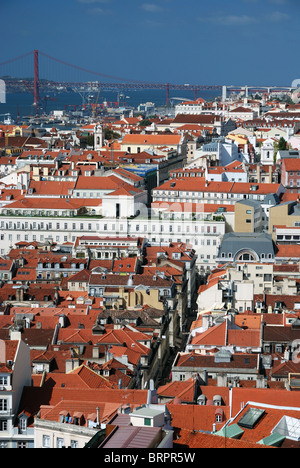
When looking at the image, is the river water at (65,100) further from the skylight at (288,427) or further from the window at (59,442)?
the skylight at (288,427)

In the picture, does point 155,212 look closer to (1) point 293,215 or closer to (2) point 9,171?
(1) point 293,215

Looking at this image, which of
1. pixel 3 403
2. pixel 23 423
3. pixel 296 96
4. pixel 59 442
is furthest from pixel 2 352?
pixel 296 96

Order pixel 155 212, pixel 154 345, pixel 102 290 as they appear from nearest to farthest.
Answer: pixel 154 345
pixel 102 290
pixel 155 212

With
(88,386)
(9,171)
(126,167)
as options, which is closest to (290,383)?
(88,386)

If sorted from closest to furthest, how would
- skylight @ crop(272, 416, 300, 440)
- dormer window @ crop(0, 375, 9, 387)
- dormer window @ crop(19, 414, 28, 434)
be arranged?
skylight @ crop(272, 416, 300, 440) → dormer window @ crop(19, 414, 28, 434) → dormer window @ crop(0, 375, 9, 387)

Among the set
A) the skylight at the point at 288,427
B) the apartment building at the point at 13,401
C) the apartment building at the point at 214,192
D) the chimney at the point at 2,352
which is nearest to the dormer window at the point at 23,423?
the apartment building at the point at 13,401

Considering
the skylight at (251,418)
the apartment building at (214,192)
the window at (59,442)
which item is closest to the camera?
the skylight at (251,418)

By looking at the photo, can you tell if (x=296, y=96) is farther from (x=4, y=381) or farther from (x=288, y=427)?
(x=288, y=427)

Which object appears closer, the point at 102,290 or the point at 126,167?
the point at 102,290

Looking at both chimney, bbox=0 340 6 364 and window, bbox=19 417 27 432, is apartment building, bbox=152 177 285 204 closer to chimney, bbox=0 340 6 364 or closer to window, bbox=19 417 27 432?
chimney, bbox=0 340 6 364

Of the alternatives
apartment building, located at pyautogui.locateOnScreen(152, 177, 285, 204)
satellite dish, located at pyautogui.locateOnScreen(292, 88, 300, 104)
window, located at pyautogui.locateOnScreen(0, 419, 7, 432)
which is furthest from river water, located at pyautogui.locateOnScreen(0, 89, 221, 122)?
window, located at pyautogui.locateOnScreen(0, 419, 7, 432)

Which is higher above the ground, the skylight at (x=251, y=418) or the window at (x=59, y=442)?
the skylight at (x=251, y=418)
